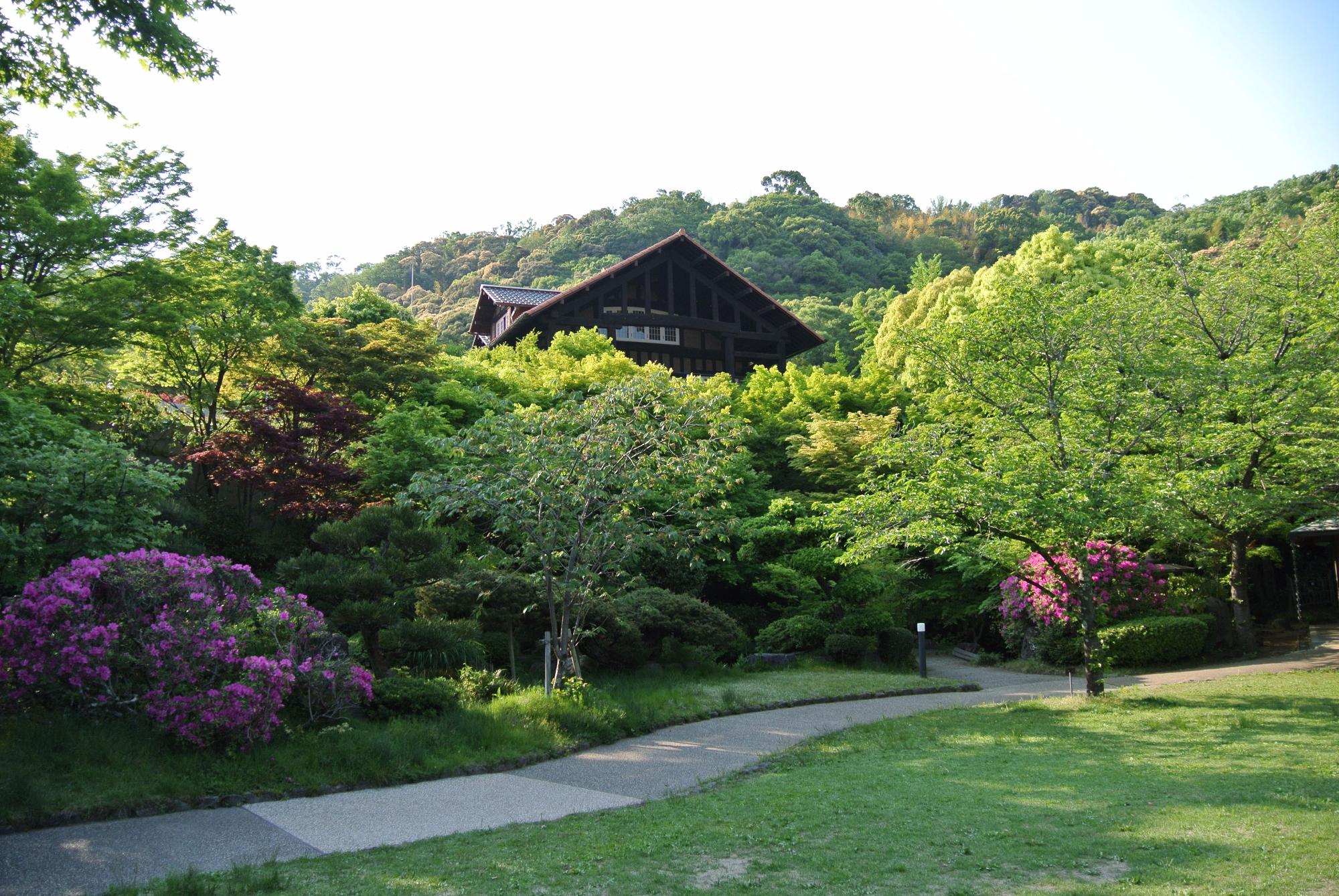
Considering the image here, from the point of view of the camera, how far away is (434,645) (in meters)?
11.8

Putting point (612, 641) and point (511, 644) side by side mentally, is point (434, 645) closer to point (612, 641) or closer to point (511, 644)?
point (511, 644)

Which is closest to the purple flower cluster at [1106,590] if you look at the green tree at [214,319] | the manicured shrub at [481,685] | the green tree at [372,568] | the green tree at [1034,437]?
the green tree at [1034,437]

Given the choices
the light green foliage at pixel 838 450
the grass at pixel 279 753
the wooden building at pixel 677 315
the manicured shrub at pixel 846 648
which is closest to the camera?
the grass at pixel 279 753

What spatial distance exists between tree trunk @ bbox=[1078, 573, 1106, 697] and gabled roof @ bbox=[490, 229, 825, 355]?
67.0 feet

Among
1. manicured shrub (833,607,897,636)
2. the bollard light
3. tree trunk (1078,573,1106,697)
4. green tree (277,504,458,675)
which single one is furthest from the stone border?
manicured shrub (833,607,897,636)

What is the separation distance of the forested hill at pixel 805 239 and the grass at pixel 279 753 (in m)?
31.7

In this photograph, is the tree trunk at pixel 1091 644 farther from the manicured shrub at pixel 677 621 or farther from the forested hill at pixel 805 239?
the forested hill at pixel 805 239

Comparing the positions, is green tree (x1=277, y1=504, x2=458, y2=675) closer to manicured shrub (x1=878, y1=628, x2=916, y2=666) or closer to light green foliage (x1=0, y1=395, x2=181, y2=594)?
light green foliage (x1=0, y1=395, x2=181, y2=594)

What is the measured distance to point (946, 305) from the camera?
28469 millimetres

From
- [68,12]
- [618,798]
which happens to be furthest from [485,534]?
[68,12]

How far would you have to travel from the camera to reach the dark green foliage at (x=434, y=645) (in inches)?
452

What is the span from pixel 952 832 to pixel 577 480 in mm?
6893

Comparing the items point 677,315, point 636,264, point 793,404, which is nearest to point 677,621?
point 793,404

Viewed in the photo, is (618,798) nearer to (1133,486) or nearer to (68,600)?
(68,600)
